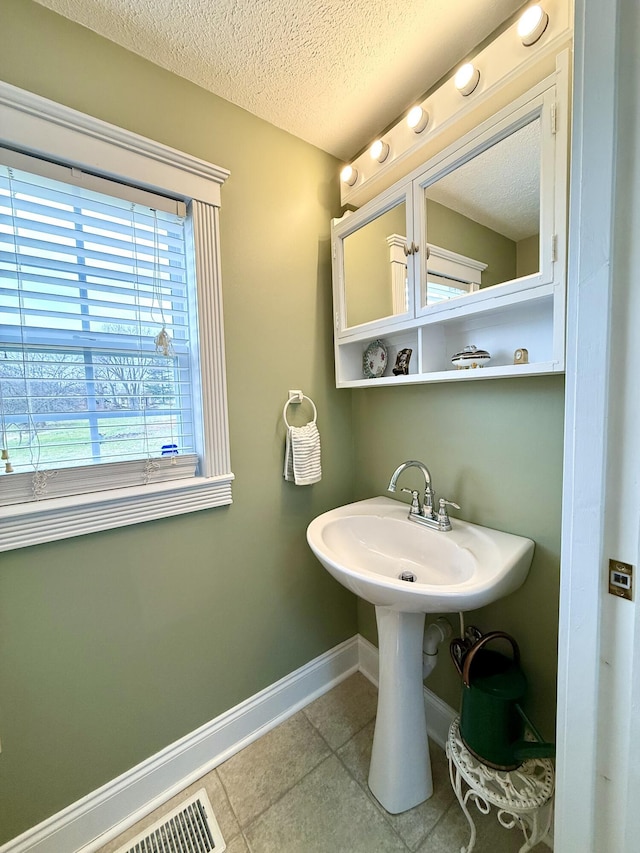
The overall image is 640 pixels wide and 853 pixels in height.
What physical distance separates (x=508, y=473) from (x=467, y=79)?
1.17 metres

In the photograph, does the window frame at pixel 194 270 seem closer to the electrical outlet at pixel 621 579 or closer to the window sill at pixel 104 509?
the window sill at pixel 104 509

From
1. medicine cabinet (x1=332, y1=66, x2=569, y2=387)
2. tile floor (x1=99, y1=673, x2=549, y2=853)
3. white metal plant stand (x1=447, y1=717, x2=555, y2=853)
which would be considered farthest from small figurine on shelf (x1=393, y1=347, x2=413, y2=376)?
tile floor (x1=99, y1=673, x2=549, y2=853)

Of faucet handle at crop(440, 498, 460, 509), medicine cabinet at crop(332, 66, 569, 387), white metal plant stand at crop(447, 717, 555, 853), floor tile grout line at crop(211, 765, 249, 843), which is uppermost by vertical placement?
medicine cabinet at crop(332, 66, 569, 387)

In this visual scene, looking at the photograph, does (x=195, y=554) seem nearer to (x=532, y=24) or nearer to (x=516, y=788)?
(x=516, y=788)

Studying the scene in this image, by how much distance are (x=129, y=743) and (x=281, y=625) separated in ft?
1.97

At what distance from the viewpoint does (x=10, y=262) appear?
91cm

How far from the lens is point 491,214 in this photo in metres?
0.99

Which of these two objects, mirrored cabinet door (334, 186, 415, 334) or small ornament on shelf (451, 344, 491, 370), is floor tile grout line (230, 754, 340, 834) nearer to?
small ornament on shelf (451, 344, 491, 370)

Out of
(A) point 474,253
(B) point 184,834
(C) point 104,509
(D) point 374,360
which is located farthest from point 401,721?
(A) point 474,253

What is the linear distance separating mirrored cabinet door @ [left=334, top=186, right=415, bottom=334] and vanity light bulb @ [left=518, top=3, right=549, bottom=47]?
1.31 feet

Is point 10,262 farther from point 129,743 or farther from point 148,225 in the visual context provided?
point 129,743

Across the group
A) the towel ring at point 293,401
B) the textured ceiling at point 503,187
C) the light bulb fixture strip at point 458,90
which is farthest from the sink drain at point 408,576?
the light bulb fixture strip at point 458,90

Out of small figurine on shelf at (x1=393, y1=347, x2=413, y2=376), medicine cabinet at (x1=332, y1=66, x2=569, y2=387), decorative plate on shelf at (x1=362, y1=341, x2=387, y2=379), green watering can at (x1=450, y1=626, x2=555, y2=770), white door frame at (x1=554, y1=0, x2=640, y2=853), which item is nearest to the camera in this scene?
white door frame at (x1=554, y1=0, x2=640, y2=853)

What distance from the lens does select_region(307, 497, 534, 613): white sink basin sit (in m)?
0.84
